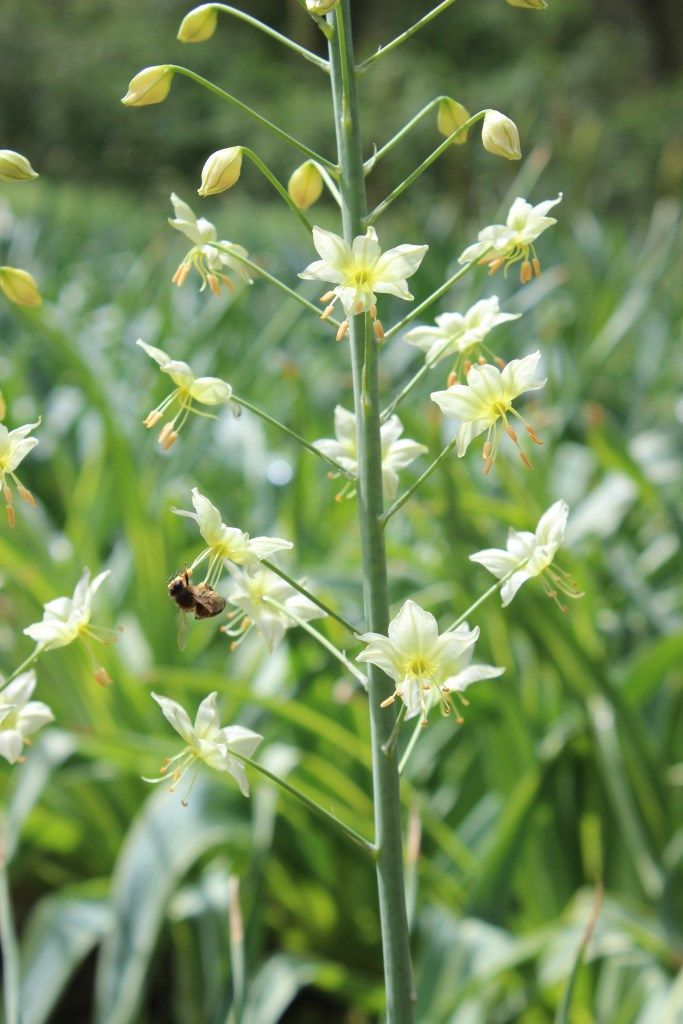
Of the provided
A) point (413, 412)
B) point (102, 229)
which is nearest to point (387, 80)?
point (102, 229)

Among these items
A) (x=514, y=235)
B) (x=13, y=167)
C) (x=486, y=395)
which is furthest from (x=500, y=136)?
(x=13, y=167)

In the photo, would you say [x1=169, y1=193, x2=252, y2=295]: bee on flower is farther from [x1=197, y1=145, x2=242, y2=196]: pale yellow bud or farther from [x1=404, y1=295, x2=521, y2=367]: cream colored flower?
[x1=404, y1=295, x2=521, y2=367]: cream colored flower

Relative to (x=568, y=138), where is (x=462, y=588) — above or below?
above

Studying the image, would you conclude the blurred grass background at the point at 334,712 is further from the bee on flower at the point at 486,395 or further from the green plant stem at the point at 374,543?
the bee on flower at the point at 486,395

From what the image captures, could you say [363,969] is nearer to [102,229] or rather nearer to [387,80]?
[102,229]

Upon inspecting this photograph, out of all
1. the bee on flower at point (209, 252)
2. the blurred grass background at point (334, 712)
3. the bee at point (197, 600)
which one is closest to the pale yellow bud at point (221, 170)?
the bee on flower at point (209, 252)

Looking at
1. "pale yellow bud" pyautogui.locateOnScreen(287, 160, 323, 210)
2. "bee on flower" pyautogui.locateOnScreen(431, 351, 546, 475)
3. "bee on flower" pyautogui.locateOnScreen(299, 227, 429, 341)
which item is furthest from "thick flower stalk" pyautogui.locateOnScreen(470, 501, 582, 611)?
"pale yellow bud" pyautogui.locateOnScreen(287, 160, 323, 210)

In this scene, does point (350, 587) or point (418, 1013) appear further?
point (350, 587)
